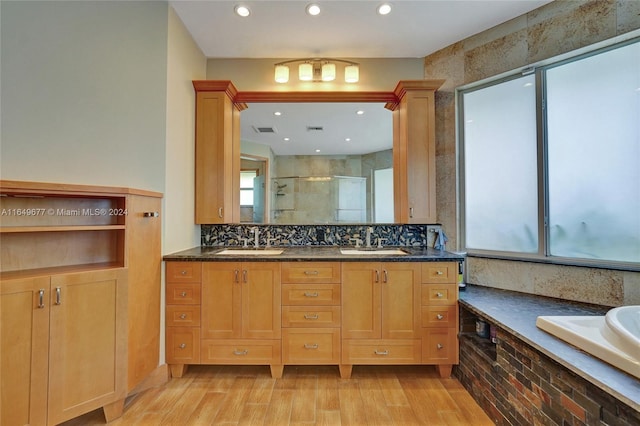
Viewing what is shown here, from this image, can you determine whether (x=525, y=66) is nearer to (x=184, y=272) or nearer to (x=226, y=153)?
(x=226, y=153)

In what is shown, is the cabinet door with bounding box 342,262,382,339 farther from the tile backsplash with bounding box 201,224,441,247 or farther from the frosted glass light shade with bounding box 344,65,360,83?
the frosted glass light shade with bounding box 344,65,360,83

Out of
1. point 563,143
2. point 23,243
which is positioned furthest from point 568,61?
point 23,243

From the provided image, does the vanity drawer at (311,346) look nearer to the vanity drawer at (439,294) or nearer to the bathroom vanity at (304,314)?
the bathroom vanity at (304,314)

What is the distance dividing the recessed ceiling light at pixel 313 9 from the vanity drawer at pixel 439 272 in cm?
Result: 210

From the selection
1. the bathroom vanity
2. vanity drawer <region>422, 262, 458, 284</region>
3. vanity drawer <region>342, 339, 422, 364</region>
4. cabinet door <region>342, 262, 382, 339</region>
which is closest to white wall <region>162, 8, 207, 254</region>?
the bathroom vanity

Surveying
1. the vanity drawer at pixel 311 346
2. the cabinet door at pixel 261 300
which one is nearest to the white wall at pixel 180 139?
the cabinet door at pixel 261 300

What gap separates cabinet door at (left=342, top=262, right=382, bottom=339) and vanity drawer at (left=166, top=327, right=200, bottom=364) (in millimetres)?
1107

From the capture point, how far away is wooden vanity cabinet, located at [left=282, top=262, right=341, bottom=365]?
1.99 m

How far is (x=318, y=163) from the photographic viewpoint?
8.54 ft

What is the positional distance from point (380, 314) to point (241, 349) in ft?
3.51

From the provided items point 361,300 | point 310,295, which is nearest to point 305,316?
point 310,295

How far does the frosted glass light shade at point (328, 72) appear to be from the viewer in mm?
2475

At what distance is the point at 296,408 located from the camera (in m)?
1.71

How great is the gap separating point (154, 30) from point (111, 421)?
2.66 meters
